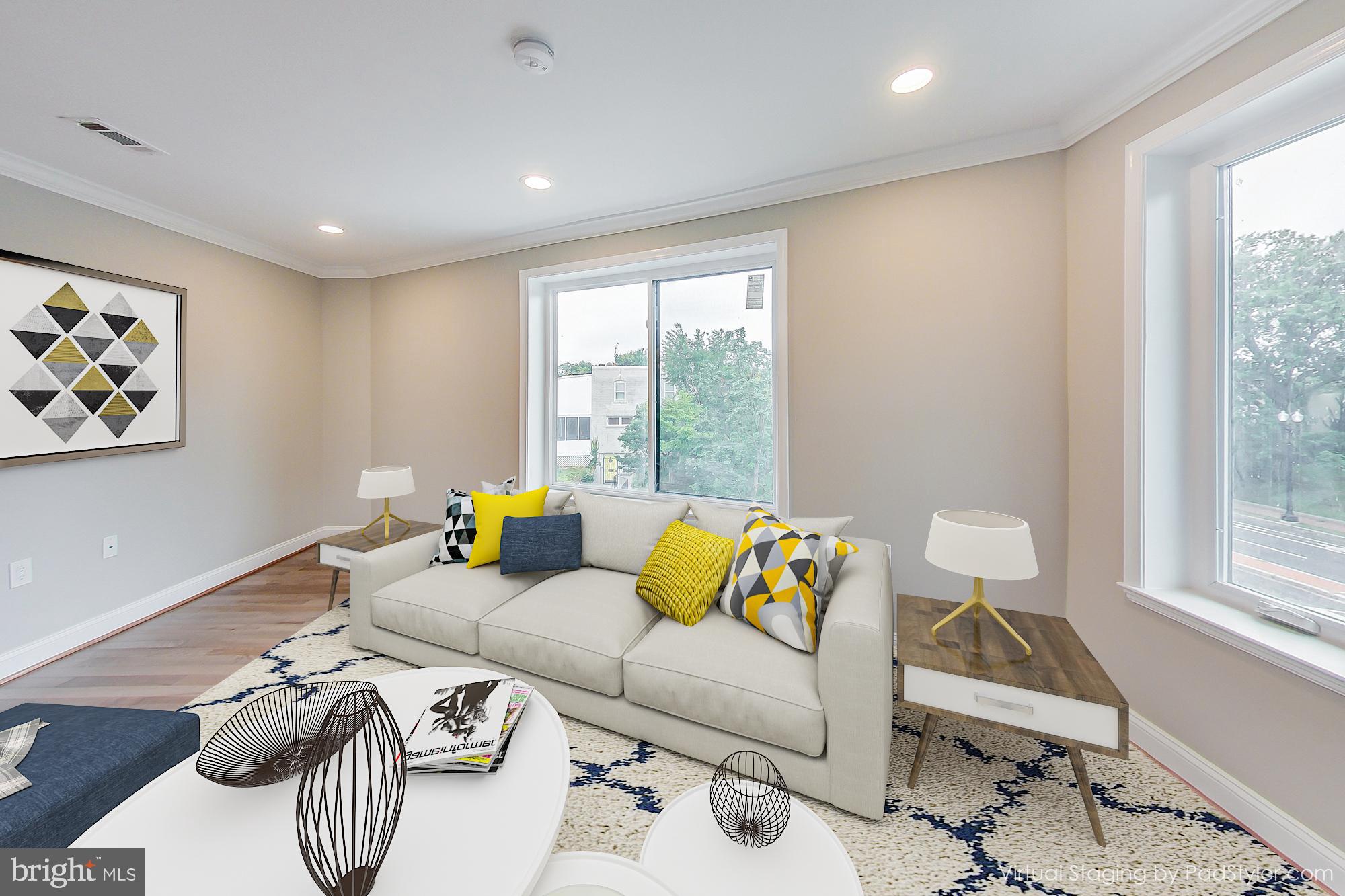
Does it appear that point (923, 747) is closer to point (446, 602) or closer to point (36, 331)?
point (446, 602)

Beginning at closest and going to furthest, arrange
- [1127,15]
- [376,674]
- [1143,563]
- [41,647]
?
[1127,15] → [1143,563] → [376,674] → [41,647]

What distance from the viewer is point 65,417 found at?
273cm

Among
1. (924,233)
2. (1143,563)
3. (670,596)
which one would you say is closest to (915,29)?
(924,233)

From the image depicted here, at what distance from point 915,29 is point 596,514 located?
238 cm

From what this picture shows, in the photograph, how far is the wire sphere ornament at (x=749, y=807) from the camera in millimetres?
1126

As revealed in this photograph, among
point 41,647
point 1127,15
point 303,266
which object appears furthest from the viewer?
point 303,266

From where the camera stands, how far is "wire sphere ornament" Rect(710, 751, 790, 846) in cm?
113

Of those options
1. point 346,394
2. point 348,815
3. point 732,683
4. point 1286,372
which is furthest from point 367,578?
point 1286,372

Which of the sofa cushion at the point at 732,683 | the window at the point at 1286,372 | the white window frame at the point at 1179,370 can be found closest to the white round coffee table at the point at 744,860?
the sofa cushion at the point at 732,683

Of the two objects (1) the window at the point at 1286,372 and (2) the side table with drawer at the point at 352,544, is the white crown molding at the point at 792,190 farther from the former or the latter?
(2) the side table with drawer at the point at 352,544

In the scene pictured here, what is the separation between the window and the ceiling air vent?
4484 mm

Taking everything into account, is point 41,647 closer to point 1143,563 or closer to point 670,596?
point 670,596

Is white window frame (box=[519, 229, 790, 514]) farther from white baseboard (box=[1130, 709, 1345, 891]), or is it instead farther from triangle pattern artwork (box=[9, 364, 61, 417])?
triangle pattern artwork (box=[9, 364, 61, 417])

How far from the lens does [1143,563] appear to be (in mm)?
1914
